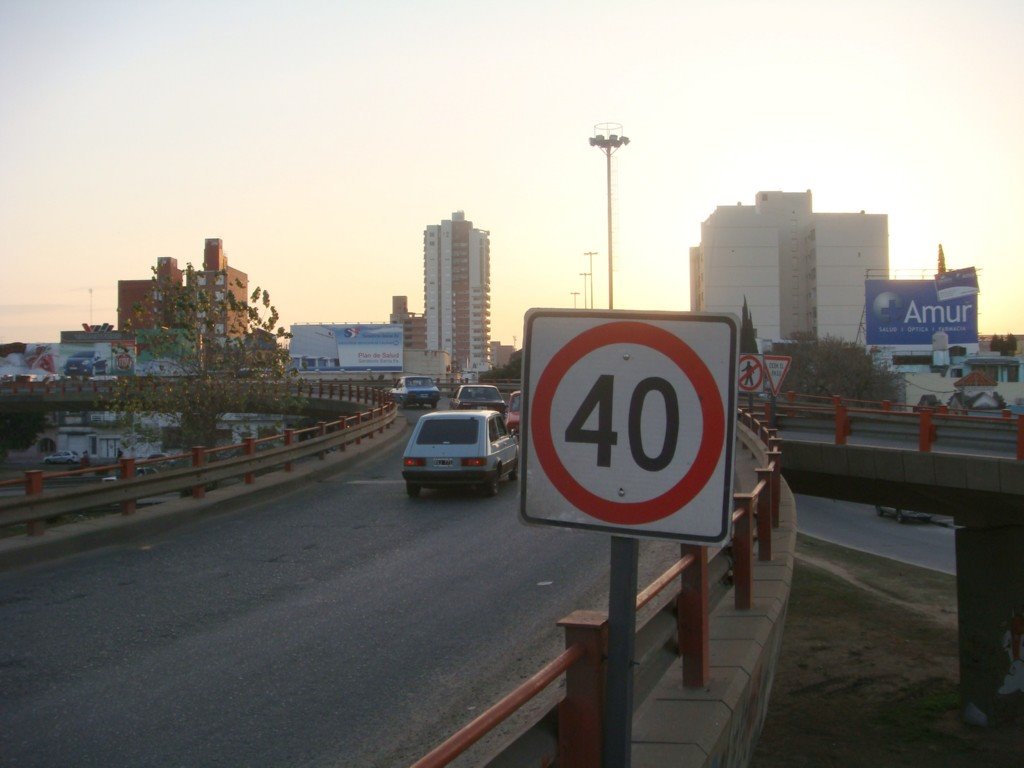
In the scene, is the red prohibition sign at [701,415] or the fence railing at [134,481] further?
the fence railing at [134,481]

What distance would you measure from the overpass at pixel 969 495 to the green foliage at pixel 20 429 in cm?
6142

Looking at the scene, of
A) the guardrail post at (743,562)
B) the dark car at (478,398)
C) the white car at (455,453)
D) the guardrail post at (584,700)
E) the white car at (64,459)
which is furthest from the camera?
the white car at (64,459)

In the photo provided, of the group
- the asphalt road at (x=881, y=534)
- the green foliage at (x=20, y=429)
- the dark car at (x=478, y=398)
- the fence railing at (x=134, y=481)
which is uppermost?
the dark car at (x=478, y=398)

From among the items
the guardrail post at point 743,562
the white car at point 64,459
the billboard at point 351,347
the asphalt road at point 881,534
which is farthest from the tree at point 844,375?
the guardrail post at point 743,562

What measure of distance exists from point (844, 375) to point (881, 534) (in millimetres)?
18938

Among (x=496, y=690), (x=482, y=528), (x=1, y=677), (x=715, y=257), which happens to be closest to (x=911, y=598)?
(x=482, y=528)

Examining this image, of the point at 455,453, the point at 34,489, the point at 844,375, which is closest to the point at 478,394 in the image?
the point at 455,453

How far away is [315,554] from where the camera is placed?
45.4ft

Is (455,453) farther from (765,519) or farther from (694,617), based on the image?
(694,617)

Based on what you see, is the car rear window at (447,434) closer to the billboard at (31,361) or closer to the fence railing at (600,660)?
the fence railing at (600,660)

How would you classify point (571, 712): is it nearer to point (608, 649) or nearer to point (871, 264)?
point (608, 649)

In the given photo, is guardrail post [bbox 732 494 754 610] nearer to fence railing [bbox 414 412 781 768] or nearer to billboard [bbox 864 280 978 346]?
fence railing [bbox 414 412 781 768]

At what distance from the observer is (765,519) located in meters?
10.8

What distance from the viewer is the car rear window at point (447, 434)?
67.1ft
